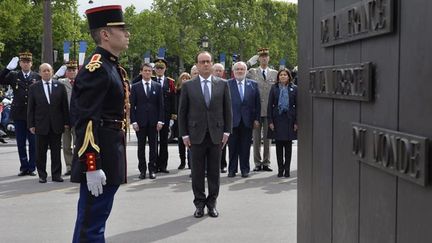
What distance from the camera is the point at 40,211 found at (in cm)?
732

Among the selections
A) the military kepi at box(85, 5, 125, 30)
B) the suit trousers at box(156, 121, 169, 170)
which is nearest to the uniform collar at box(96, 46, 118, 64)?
the military kepi at box(85, 5, 125, 30)

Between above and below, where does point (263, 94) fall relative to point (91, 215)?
above

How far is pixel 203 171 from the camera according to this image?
7.07 metres

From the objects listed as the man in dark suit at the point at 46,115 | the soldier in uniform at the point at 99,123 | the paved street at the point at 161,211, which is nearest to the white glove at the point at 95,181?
the soldier in uniform at the point at 99,123

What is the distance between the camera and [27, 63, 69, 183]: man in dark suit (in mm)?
9664

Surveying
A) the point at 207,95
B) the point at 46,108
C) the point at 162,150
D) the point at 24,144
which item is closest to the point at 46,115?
the point at 46,108

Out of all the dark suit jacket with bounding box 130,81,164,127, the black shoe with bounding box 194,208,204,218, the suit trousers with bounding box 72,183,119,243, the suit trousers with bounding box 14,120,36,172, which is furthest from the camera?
the suit trousers with bounding box 14,120,36,172

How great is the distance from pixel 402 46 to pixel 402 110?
230mm

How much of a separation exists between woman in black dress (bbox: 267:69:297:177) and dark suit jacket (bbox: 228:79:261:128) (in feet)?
0.87

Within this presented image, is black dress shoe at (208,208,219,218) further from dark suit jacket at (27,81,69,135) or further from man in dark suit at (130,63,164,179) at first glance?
dark suit jacket at (27,81,69,135)

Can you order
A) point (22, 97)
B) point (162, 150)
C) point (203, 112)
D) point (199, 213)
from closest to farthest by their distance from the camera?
point (199, 213) → point (203, 112) → point (22, 97) → point (162, 150)

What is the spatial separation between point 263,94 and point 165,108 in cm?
175

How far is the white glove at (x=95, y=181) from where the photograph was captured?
4.14 metres

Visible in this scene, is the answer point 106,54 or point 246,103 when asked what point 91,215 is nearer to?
point 106,54
